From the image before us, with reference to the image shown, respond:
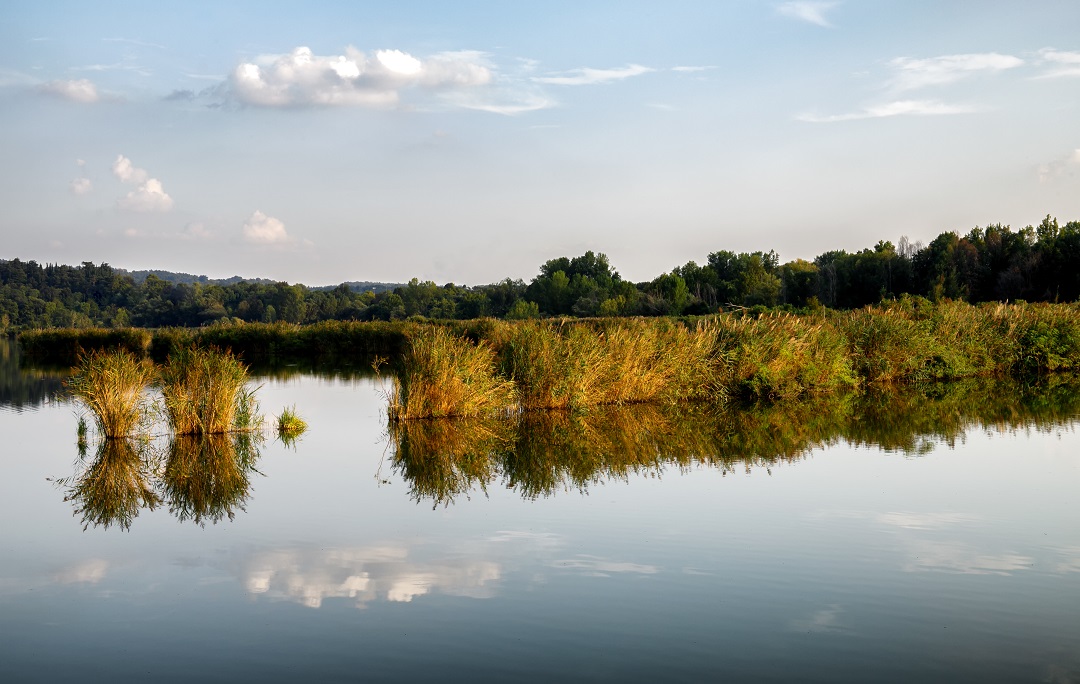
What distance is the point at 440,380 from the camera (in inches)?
699

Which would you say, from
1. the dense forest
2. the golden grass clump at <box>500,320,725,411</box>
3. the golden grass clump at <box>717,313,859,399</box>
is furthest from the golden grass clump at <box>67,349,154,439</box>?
the dense forest

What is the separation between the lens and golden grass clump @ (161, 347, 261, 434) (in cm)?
1568

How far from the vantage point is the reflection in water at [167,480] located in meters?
10.7

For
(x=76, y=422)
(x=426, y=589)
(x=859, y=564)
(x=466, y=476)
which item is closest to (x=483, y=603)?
(x=426, y=589)

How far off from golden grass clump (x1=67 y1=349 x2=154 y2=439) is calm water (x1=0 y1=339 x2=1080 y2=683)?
877 mm

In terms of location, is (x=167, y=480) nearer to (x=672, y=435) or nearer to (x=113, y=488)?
(x=113, y=488)

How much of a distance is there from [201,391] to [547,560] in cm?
945

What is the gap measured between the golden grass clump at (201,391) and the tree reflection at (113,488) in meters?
1.03

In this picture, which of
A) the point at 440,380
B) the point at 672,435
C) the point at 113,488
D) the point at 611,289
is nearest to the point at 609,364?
the point at 440,380

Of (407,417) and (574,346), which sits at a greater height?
(574,346)

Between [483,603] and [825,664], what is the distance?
8.31 ft

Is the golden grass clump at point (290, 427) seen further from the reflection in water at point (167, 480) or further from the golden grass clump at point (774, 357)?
the golden grass clump at point (774, 357)

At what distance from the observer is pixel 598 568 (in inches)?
321

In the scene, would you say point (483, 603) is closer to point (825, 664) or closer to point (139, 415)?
point (825, 664)
